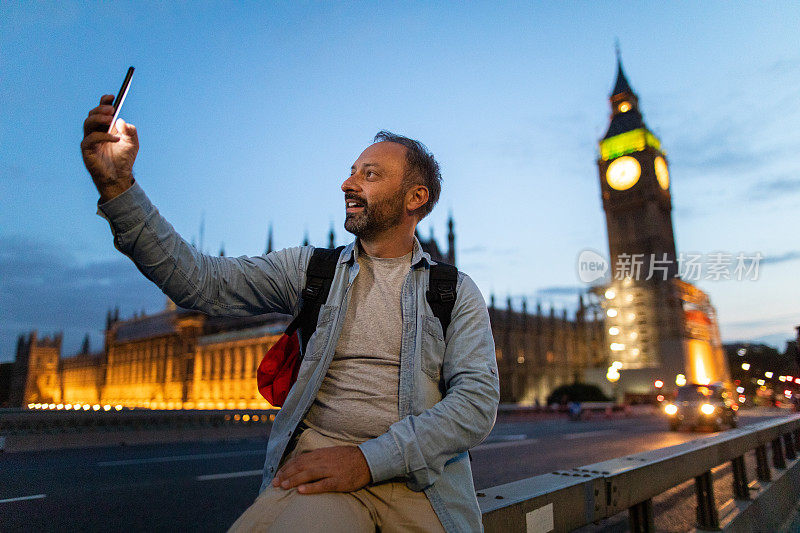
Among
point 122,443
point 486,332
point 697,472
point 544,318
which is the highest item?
point 544,318

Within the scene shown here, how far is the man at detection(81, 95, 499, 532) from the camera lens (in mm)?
1435

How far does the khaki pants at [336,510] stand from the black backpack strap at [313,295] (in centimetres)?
35

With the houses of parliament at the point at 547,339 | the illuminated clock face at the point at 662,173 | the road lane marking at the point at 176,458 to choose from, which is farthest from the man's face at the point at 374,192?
the illuminated clock face at the point at 662,173

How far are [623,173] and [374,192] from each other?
59574 mm

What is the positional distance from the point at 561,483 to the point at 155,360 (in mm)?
83943

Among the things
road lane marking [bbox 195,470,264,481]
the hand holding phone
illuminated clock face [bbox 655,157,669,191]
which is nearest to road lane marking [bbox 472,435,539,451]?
road lane marking [bbox 195,470,264,481]

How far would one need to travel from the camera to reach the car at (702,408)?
15984 mm

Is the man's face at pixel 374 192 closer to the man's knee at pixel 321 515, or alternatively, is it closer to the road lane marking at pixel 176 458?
the man's knee at pixel 321 515

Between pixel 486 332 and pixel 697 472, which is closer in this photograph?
pixel 486 332

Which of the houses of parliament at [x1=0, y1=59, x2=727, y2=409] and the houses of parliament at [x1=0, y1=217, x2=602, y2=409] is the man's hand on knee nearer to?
the houses of parliament at [x1=0, y1=59, x2=727, y2=409]

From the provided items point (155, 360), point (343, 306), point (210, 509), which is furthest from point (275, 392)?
point (155, 360)

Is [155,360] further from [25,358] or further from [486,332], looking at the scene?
[486,332]

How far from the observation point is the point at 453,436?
1.57 metres

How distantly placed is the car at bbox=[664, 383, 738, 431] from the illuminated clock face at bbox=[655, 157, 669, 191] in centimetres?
4273
